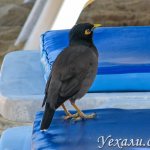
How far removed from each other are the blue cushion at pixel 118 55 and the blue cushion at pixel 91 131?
439mm

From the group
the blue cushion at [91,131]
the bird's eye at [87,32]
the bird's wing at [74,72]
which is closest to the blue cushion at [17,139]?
the blue cushion at [91,131]

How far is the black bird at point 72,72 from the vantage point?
1.95 meters

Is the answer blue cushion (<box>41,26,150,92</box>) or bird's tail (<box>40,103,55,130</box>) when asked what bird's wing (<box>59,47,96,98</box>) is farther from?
blue cushion (<box>41,26,150,92</box>)

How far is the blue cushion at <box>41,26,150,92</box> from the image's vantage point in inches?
105

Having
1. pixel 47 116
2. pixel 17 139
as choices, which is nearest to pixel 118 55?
pixel 17 139

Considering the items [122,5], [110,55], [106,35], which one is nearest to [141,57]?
[110,55]

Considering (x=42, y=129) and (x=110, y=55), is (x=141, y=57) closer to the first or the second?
(x=110, y=55)

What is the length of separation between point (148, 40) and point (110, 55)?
1.14ft

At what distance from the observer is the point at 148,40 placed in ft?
10.4

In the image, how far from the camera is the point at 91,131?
207 cm

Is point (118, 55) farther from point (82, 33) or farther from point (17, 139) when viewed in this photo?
point (82, 33)

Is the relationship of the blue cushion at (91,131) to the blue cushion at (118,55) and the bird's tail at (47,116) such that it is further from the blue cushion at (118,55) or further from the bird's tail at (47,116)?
the blue cushion at (118,55)

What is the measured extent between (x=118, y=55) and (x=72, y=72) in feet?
3.23

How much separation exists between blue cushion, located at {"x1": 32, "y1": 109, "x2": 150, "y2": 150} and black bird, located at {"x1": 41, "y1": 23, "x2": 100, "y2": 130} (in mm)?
87
